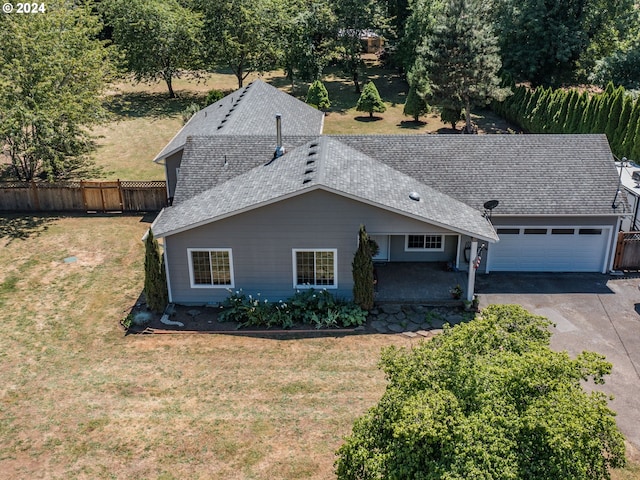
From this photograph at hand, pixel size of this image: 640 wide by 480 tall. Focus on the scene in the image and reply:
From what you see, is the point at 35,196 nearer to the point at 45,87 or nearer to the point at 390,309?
the point at 45,87

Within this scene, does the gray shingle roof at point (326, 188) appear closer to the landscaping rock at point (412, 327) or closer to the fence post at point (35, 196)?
the landscaping rock at point (412, 327)

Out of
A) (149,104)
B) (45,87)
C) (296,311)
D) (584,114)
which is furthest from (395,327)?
(149,104)

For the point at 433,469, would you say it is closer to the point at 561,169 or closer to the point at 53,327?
the point at 53,327

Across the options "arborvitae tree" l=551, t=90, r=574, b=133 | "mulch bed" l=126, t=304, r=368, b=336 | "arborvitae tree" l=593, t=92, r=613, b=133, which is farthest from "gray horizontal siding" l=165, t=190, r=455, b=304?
"arborvitae tree" l=551, t=90, r=574, b=133

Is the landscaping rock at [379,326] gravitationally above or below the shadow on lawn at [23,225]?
below

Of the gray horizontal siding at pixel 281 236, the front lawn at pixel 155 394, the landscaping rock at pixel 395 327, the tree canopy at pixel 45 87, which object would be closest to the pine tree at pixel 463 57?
the tree canopy at pixel 45 87
